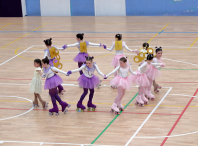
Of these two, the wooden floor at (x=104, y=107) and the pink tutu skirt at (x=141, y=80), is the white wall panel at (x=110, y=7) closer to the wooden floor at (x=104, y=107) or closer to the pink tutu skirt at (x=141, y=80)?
the wooden floor at (x=104, y=107)

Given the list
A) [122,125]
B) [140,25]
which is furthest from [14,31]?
[122,125]

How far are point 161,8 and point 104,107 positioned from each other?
13031mm

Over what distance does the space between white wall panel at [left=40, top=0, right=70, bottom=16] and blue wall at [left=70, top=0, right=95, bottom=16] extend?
0.33m

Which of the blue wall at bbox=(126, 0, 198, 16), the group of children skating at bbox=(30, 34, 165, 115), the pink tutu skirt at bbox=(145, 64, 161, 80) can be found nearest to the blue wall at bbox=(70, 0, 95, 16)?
the blue wall at bbox=(126, 0, 198, 16)

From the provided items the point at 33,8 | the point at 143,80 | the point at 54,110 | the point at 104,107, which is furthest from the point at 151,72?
the point at 33,8

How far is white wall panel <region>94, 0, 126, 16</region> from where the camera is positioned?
2011cm

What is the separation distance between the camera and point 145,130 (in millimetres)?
6645

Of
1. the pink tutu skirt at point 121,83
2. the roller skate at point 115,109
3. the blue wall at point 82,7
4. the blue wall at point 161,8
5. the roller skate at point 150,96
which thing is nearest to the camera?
the pink tutu skirt at point 121,83

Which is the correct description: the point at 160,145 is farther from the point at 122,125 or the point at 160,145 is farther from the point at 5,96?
the point at 5,96

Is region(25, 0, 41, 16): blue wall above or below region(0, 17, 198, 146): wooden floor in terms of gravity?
above

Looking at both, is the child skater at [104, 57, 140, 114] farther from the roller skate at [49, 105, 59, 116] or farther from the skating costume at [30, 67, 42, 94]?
the skating costume at [30, 67, 42, 94]

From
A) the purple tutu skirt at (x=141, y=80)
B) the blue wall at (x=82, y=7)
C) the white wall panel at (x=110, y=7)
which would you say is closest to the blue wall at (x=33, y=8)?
the blue wall at (x=82, y=7)

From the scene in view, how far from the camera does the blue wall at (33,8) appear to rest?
21.3m

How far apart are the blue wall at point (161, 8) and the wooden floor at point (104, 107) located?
4393 mm
